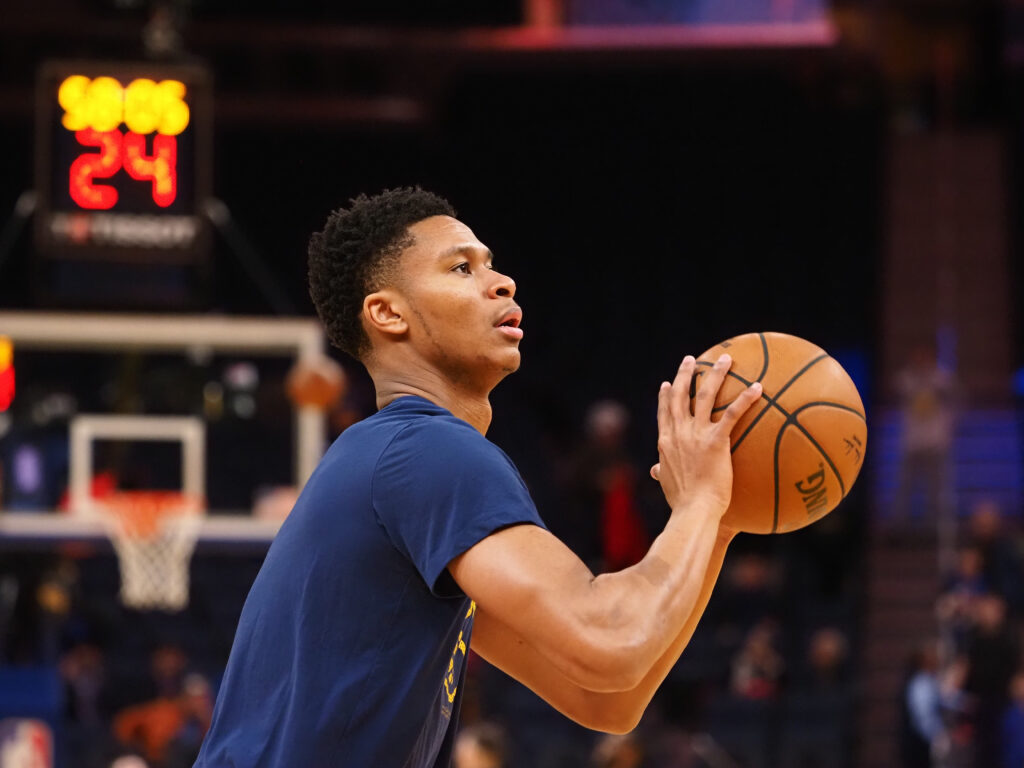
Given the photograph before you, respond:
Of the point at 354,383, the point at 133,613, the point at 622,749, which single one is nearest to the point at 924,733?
the point at 622,749

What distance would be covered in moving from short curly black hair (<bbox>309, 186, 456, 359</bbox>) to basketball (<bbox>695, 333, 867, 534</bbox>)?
55cm

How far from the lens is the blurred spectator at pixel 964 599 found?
41.3 ft

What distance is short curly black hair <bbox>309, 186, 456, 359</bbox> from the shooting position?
2.63m

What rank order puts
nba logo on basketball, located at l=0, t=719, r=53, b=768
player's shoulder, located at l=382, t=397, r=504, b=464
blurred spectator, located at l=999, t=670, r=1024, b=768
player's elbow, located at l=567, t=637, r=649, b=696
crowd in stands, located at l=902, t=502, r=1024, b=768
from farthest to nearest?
crowd in stands, located at l=902, t=502, r=1024, b=768 < blurred spectator, located at l=999, t=670, r=1024, b=768 < nba logo on basketball, located at l=0, t=719, r=53, b=768 < player's shoulder, located at l=382, t=397, r=504, b=464 < player's elbow, located at l=567, t=637, r=649, b=696

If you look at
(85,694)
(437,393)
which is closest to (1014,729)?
(85,694)

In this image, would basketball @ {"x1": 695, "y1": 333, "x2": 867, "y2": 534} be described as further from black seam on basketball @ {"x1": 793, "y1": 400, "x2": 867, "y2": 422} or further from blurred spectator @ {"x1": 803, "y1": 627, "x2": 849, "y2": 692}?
blurred spectator @ {"x1": 803, "y1": 627, "x2": 849, "y2": 692}

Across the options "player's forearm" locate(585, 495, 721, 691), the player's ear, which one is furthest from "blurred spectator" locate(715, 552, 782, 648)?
"player's forearm" locate(585, 495, 721, 691)

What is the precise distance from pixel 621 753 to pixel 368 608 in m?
8.22

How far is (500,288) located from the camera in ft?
8.66

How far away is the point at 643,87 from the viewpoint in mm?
17125

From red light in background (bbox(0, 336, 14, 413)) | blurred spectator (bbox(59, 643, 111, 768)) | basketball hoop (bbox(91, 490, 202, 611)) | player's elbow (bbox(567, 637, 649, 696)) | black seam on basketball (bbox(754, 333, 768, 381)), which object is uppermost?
black seam on basketball (bbox(754, 333, 768, 381))

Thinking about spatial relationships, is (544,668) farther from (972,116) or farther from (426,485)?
(972,116)

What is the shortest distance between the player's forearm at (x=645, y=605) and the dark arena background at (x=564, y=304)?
19.6ft

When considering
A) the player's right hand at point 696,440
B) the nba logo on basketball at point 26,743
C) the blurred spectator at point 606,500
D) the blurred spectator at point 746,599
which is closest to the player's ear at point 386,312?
the player's right hand at point 696,440
